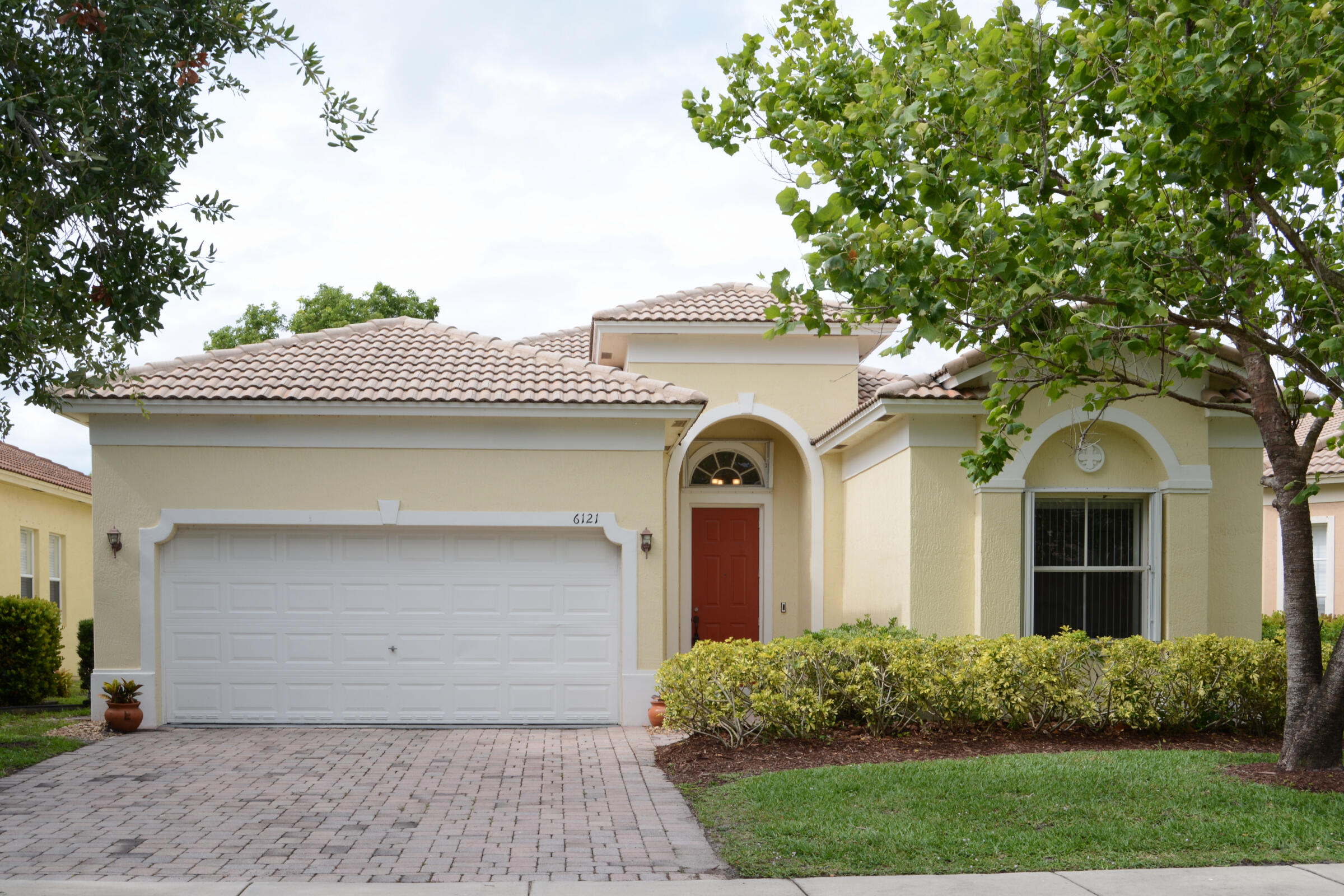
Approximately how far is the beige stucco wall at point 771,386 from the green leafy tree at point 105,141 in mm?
9164

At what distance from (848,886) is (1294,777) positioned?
4423mm

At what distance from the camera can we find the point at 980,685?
10461 mm

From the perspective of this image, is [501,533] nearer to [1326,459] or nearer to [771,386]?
[771,386]

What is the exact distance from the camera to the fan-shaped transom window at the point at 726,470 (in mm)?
16859

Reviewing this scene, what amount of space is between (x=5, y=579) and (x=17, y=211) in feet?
48.3

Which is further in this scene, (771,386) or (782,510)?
(782,510)

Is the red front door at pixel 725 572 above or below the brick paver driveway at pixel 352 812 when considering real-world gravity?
above

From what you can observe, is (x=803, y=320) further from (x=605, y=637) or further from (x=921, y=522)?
(x=605, y=637)

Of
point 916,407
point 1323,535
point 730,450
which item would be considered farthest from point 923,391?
point 1323,535

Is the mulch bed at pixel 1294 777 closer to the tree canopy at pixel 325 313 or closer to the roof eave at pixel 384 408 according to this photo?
the roof eave at pixel 384 408

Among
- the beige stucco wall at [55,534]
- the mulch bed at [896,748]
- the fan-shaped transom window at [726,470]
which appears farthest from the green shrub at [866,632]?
the beige stucco wall at [55,534]

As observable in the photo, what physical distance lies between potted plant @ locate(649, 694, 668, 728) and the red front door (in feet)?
14.0

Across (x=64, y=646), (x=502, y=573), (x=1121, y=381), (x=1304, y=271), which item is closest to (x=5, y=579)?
(x=64, y=646)

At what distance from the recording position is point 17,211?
6.41 metres
